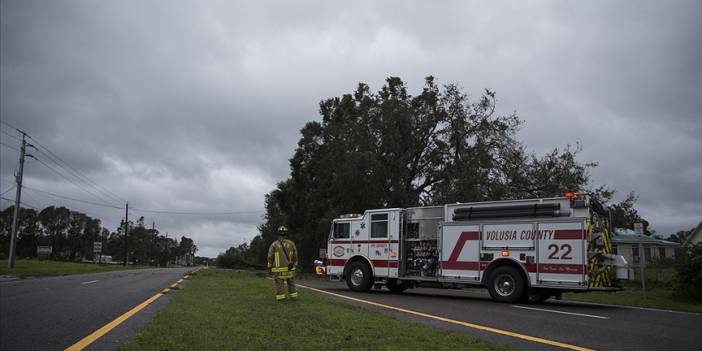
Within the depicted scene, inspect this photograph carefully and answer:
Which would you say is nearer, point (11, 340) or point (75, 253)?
point (11, 340)

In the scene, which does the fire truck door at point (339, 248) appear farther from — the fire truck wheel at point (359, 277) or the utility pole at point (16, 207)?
the utility pole at point (16, 207)

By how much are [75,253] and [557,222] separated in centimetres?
12773

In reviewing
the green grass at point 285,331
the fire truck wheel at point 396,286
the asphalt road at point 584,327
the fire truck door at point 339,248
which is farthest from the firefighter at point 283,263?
the fire truck door at point 339,248

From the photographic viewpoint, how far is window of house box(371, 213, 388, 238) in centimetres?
1852

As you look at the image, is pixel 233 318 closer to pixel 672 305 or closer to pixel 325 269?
pixel 325 269

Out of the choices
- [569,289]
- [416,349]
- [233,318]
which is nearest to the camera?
[416,349]

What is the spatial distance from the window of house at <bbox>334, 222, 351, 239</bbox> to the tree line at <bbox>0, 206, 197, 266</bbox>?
102979 millimetres

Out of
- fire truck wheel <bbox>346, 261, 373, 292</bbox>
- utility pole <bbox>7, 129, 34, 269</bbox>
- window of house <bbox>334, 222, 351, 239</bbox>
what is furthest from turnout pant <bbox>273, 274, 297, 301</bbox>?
utility pole <bbox>7, 129, 34, 269</bbox>

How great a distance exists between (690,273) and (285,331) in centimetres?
1523

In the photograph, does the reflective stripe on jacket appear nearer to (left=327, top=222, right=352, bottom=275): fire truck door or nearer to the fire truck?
the fire truck

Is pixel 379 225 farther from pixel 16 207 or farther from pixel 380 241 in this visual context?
pixel 16 207

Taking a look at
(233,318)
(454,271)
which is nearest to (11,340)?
(233,318)

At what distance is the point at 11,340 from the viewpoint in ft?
21.4

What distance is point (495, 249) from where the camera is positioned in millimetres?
15547
